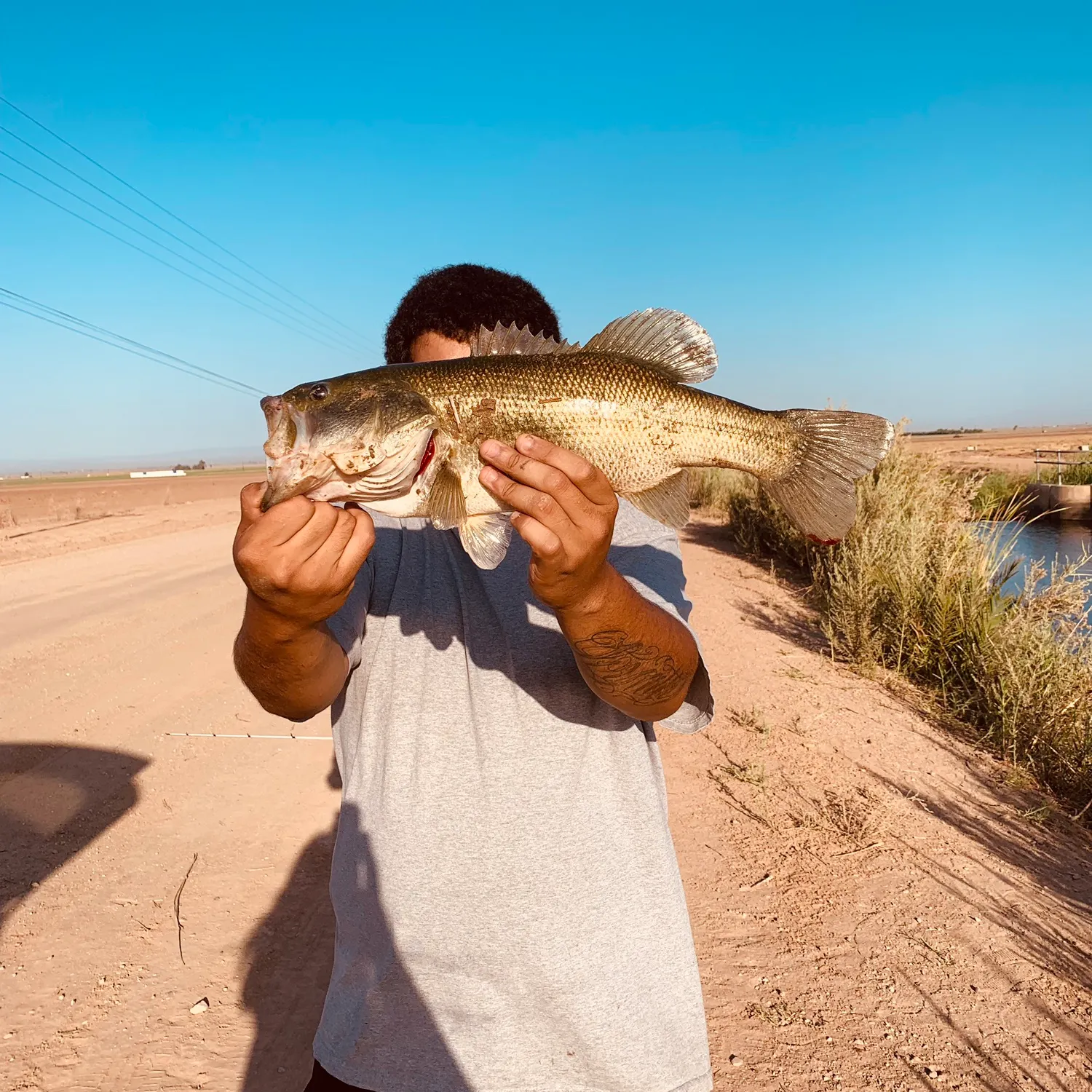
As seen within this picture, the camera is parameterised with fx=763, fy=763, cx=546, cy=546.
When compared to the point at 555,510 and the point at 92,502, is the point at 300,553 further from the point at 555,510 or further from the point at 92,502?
the point at 92,502

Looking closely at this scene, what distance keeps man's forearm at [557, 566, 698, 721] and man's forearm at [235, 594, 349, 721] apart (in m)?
0.64

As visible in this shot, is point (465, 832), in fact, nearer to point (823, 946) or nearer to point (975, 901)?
point (823, 946)

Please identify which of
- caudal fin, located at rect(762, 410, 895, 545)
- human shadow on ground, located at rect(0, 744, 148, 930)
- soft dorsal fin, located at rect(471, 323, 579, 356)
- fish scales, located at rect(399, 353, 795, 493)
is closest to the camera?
fish scales, located at rect(399, 353, 795, 493)

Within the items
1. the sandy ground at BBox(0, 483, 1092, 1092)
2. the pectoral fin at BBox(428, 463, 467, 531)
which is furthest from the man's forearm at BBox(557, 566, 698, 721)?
the sandy ground at BBox(0, 483, 1092, 1092)

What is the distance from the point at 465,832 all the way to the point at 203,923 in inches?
117

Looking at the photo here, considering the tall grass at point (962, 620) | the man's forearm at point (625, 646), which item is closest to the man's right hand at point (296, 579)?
the man's forearm at point (625, 646)

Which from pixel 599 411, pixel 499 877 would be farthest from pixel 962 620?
pixel 499 877

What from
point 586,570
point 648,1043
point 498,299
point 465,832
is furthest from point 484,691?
point 498,299

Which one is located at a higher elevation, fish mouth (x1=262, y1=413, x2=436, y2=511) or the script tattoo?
fish mouth (x1=262, y1=413, x2=436, y2=511)

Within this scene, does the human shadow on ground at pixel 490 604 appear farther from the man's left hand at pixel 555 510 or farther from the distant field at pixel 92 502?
the distant field at pixel 92 502

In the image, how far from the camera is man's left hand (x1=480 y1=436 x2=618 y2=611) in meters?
1.78

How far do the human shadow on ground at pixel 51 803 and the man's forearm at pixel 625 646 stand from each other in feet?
13.0

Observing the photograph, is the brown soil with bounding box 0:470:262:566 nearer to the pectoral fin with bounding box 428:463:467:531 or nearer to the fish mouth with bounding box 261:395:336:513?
the fish mouth with bounding box 261:395:336:513

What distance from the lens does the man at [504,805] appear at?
1.82 meters
